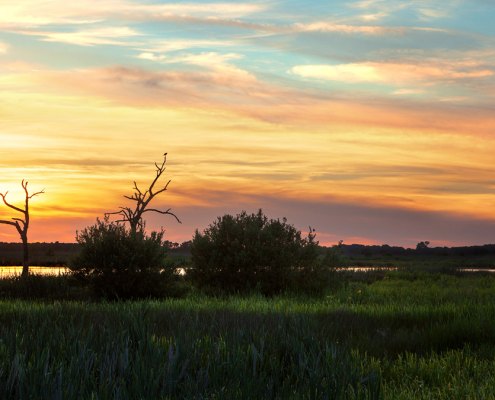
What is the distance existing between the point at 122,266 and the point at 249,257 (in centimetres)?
481

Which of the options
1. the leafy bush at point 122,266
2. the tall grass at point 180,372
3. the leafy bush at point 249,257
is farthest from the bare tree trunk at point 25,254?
the tall grass at point 180,372

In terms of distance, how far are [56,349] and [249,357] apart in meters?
2.73

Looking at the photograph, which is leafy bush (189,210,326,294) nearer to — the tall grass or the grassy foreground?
the grassy foreground

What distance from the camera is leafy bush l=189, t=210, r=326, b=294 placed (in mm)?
18500

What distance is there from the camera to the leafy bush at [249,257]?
18.5m

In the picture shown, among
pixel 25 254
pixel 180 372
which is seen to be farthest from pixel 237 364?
pixel 25 254

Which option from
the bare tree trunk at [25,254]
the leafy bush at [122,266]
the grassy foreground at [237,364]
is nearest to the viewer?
the grassy foreground at [237,364]

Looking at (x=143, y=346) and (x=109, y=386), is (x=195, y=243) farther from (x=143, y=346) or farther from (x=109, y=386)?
(x=109, y=386)

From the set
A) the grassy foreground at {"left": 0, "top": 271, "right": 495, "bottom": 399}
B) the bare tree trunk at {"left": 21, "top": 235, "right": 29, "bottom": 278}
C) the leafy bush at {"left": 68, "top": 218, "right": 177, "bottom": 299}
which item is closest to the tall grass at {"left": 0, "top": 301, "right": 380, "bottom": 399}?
the grassy foreground at {"left": 0, "top": 271, "right": 495, "bottom": 399}

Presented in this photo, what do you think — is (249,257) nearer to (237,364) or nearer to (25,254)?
(237,364)

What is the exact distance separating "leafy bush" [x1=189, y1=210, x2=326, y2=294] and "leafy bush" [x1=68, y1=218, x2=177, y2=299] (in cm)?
151

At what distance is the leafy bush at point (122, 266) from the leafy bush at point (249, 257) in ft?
4.96

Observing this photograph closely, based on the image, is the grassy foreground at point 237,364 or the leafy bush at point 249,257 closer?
the grassy foreground at point 237,364

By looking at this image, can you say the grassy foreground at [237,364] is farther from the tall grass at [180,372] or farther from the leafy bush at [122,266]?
the leafy bush at [122,266]
